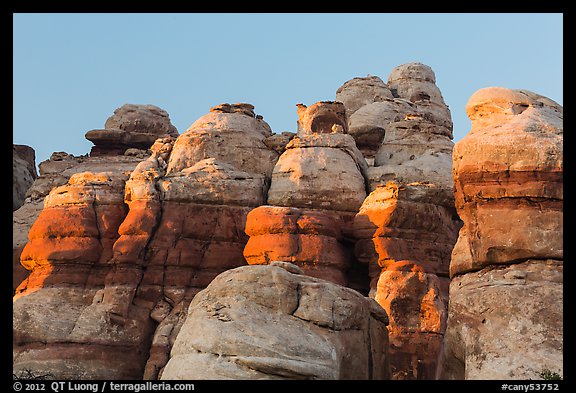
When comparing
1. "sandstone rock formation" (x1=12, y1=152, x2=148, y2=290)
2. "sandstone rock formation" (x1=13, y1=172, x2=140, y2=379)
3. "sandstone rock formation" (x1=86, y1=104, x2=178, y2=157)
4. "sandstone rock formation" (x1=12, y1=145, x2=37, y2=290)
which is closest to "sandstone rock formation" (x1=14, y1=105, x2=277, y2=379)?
"sandstone rock formation" (x1=13, y1=172, x2=140, y2=379)

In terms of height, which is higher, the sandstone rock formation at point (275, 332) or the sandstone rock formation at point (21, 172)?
the sandstone rock formation at point (21, 172)

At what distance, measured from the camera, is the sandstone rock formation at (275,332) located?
42.0 feet

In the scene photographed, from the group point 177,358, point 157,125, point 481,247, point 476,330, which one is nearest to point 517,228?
point 481,247

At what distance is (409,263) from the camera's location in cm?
2266

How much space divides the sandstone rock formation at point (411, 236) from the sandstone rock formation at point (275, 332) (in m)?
6.24

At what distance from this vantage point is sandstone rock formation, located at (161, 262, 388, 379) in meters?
12.8

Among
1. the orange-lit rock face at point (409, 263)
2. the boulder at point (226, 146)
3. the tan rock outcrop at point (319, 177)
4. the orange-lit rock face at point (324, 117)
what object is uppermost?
the orange-lit rock face at point (324, 117)

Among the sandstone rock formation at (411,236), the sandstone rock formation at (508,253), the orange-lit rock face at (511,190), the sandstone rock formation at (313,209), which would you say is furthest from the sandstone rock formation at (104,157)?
the sandstone rock formation at (508,253)

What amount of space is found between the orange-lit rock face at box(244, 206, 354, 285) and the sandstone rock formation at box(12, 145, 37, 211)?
1552 centimetres

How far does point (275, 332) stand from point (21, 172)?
2907cm

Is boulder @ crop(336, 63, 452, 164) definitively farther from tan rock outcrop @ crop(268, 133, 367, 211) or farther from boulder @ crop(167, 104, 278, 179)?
boulder @ crop(167, 104, 278, 179)

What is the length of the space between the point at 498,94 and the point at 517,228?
3.24 meters

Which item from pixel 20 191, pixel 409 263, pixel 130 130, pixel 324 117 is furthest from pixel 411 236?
pixel 20 191

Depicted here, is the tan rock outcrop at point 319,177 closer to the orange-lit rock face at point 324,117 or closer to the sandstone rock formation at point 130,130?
the orange-lit rock face at point 324,117
